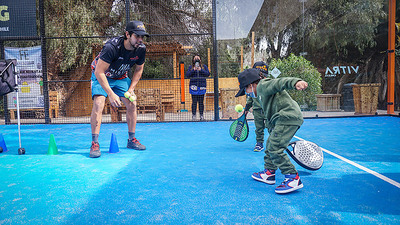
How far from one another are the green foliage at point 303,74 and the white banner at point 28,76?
7.65 m

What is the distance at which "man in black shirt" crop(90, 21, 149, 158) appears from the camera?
4.08 metres

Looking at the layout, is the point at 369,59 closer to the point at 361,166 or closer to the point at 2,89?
the point at 361,166

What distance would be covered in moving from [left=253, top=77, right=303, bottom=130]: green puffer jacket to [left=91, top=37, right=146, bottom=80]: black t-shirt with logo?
231cm

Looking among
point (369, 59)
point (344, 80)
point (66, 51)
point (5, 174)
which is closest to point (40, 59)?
point (66, 51)

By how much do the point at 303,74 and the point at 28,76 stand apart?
914cm

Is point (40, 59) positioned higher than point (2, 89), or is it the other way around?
point (40, 59)

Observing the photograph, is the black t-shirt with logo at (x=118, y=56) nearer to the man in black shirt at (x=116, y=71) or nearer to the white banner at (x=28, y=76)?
the man in black shirt at (x=116, y=71)

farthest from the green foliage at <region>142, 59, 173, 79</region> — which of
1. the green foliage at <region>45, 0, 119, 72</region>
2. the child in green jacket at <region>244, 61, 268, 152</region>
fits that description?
the child in green jacket at <region>244, 61, 268, 152</region>

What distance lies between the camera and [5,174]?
3238 mm

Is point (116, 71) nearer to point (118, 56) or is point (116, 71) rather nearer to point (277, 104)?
point (118, 56)

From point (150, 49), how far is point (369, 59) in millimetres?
7918

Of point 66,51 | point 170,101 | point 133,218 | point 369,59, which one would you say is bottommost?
point 133,218

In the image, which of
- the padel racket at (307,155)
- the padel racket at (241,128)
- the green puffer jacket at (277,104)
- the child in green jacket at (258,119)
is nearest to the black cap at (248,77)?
the green puffer jacket at (277,104)

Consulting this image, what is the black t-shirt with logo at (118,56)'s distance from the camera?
4.09 meters
